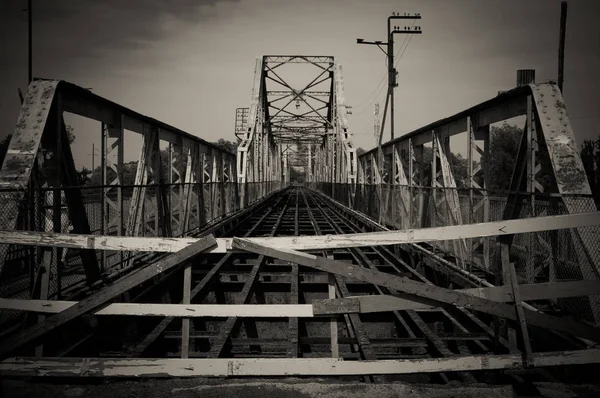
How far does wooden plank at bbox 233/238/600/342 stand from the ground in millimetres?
435

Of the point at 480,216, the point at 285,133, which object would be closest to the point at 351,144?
the point at 480,216

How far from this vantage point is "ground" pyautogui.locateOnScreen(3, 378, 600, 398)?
3.13 meters

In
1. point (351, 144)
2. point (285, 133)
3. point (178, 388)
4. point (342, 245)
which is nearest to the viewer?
point (178, 388)

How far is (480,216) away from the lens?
7.55 m

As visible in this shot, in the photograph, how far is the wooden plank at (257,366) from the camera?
3.32 meters

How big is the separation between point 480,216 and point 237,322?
15.3 ft

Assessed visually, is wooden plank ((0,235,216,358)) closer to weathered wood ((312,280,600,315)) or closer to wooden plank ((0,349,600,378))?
wooden plank ((0,349,600,378))

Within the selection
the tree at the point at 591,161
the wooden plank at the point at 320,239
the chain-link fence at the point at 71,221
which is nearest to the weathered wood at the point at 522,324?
the wooden plank at the point at 320,239

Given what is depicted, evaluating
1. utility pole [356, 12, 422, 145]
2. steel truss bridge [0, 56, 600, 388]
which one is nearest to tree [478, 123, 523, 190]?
utility pole [356, 12, 422, 145]

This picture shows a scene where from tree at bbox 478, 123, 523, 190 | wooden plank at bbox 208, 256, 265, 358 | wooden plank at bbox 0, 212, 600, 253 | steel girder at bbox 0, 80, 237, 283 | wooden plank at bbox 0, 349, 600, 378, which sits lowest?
wooden plank at bbox 208, 256, 265, 358

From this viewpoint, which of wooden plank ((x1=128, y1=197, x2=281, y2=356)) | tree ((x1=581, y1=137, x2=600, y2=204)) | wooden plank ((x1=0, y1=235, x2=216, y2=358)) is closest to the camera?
wooden plank ((x1=0, y1=235, x2=216, y2=358))

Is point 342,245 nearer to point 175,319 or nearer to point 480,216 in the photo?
point 175,319

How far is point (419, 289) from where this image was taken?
336 cm

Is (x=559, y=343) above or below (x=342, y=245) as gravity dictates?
below
